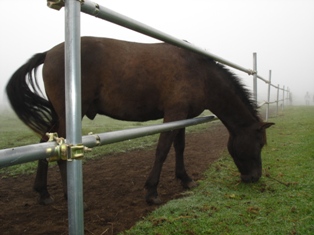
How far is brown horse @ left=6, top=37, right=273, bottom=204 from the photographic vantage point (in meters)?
3.16

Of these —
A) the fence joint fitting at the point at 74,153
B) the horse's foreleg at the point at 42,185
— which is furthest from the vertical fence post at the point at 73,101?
the horse's foreleg at the point at 42,185

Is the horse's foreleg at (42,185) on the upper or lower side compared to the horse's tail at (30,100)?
lower

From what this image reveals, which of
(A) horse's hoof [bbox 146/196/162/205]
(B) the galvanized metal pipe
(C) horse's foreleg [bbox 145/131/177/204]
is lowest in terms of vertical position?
(A) horse's hoof [bbox 146/196/162/205]

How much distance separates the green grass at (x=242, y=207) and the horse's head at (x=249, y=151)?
0.15m

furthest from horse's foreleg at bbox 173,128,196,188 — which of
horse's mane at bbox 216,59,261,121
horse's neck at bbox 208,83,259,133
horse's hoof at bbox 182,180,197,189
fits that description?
horse's mane at bbox 216,59,261,121

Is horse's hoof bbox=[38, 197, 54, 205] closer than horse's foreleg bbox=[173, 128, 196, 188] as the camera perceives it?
Yes

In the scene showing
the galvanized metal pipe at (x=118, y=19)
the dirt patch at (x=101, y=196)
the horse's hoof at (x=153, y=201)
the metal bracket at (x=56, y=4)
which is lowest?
the dirt patch at (x=101, y=196)

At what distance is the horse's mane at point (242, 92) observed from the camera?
380 cm

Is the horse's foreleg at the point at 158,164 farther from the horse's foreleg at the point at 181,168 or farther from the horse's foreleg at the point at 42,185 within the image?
the horse's foreleg at the point at 42,185

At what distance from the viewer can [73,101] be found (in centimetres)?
102

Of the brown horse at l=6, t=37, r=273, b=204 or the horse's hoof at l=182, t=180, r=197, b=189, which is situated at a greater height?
the brown horse at l=6, t=37, r=273, b=204

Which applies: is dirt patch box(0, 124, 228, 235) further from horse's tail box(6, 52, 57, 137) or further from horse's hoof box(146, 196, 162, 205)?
horse's tail box(6, 52, 57, 137)

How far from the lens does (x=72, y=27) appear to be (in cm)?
102

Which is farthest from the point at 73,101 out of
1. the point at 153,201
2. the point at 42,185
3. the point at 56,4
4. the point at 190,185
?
the point at 190,185
